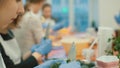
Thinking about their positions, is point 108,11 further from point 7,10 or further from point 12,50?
point 7,10

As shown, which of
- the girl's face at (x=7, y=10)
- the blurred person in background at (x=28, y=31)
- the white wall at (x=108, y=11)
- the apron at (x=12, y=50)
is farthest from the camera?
the white wall at (x=108, y=11)

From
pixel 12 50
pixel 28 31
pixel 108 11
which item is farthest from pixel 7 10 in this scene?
pixel 108 11

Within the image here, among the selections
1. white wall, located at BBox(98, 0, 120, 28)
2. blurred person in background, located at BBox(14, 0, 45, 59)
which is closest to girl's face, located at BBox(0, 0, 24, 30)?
blurred person in background, located at BBox(14, 0, 45, 59)

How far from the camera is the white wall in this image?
400cm

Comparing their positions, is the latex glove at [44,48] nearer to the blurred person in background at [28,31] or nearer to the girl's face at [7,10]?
the blurred person in background at [28,31]

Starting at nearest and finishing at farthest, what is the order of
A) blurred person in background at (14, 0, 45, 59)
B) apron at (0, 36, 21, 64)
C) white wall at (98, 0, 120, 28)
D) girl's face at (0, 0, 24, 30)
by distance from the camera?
girl's face at (0, 0, 24, 30) < apron at (0, 36, 21, 64) < blurred person in background at (14, 0, 45, 59) < white wall at (98, 0, 120, 28)

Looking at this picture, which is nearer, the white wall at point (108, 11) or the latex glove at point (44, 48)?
the latex glove at point (44, 48)

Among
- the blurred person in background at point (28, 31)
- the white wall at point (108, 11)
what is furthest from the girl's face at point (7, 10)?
the white wall at point (108, 11)

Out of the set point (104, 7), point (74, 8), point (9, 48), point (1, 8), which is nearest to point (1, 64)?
point (1, 8)

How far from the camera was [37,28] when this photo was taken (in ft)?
6.93

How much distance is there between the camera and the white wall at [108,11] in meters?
4.00

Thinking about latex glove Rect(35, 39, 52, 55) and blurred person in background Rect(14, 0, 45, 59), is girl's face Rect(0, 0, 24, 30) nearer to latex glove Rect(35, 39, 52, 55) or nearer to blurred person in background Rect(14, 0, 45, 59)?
latex glove Rect(35, 39, 52, 55)

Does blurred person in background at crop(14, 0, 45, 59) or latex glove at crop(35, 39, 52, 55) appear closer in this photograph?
latex glove at crop(35, 39, 52, 55)

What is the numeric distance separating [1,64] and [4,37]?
0.44 m
